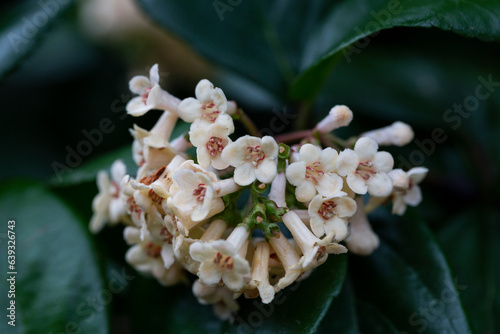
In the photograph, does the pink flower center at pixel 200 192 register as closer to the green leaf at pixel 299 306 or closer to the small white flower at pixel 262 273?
the small white flower at pixel 262 273

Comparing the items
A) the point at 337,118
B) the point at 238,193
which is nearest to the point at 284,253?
the point at 238,193

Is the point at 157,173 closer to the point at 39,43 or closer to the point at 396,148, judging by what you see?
the point at 39,43

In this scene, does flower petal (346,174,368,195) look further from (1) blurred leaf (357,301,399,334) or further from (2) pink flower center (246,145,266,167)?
(1) blurred leaf (357,301,399,334)

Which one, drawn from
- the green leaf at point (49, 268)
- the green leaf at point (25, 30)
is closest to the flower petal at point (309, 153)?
the green leaf at point (49, 268)

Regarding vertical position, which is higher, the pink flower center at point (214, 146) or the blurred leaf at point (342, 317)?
the pink flower center at point (214, 146)

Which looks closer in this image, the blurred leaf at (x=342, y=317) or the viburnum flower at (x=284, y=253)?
the viburnum flower at (x=284, y=253)

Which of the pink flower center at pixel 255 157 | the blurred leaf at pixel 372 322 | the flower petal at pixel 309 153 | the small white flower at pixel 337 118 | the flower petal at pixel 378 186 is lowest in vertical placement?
the blurred leaf at pixel 372 322
